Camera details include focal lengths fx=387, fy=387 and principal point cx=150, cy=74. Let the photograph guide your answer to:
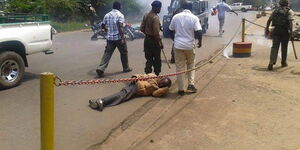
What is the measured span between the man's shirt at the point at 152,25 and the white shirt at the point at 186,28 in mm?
754

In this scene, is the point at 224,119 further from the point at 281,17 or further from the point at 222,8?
the point at 222,8

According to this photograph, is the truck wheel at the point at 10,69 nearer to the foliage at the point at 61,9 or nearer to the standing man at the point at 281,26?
the standing man at the point at 281,26

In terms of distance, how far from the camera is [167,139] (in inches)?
200

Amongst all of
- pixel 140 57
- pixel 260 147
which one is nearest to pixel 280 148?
pixel 260 147

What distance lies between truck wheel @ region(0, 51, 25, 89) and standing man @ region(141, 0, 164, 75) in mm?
2646

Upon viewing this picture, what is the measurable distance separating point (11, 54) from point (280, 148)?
536 cm

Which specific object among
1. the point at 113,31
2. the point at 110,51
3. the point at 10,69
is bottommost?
the point at 10,69

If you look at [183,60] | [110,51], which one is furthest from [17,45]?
[183,60]

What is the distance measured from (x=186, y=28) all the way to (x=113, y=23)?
234 centimetres

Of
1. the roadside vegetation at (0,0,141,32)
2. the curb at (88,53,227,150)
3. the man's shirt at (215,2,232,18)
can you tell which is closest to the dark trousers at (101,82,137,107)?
the curb at (88,53,227,150)

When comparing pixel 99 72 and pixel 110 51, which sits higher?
pixel 110 51

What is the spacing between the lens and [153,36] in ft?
27.1

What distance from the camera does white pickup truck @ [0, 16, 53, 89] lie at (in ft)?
24.6

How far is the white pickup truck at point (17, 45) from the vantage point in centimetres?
750
